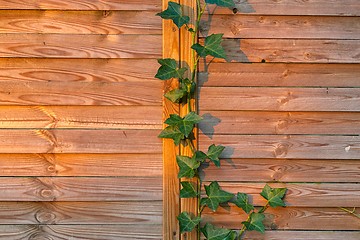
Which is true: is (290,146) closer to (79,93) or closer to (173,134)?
(173,134)

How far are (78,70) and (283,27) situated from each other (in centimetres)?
97

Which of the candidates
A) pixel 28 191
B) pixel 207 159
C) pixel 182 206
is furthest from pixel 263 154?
pixel 28 191

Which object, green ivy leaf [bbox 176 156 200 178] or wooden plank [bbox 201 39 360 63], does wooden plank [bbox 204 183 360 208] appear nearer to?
green ivy leaf [bbox 176 156 200 178]

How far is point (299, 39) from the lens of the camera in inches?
78.6

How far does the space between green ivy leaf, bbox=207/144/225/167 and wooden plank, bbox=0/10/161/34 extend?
0.59 metres

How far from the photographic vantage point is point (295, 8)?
78.2 inches

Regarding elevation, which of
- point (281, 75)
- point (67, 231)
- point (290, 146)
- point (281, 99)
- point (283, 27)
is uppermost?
point (283, 27)

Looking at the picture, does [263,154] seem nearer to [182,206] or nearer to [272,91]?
[272,91]

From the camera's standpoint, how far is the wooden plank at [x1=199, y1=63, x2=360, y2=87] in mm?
1998

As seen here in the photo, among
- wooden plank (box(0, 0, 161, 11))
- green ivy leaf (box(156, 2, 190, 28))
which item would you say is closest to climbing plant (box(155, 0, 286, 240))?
green ivy leaf (box(156, 2, 190, 28))

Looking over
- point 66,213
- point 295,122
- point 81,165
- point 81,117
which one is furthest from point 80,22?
point 295,122

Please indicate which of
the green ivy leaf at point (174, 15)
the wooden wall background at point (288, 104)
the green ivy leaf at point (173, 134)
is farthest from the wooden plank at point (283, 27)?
the green ivy leaf at point (173, 134)

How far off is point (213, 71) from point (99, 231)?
915 mm

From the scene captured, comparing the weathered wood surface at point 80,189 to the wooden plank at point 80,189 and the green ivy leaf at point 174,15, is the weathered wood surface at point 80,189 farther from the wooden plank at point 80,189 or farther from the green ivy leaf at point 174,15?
the green ivy leaf at point 174,15
